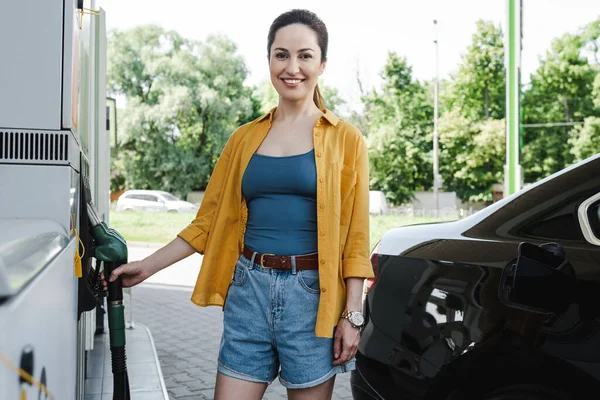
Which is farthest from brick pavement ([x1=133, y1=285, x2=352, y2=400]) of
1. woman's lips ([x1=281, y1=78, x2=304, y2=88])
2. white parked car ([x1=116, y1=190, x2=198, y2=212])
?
white parked car ([x1=116, y1=190, x2=198, y2=212])

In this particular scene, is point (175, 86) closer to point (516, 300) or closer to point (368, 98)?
point (368, 98)

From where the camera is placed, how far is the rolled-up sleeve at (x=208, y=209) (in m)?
2.52

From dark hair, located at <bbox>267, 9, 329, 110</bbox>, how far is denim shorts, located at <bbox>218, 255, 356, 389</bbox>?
711 millimetres

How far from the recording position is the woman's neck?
246 centimetres

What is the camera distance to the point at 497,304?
2635 mm

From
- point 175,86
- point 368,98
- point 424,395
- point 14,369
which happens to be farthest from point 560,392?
point 368,98

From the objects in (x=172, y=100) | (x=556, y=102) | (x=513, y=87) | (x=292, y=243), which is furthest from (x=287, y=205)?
(x=172, y=100)

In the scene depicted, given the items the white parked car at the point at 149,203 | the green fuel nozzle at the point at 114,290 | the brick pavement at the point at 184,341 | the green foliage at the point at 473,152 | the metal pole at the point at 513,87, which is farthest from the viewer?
the green foliage at the point at 473,152

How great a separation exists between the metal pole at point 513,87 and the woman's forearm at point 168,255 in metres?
7.67

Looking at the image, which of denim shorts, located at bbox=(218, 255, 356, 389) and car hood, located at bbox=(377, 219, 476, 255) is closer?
denim shorts, located at bbox=(218, 255, 356, 389)

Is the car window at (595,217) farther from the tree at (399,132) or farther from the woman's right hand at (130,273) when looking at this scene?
the tree at (399,132)

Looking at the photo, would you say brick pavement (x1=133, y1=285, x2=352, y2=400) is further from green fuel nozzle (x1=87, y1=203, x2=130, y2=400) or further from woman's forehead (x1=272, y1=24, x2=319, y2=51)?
woman's forehead (x1=272, y1=24, x2=319, y2=51)

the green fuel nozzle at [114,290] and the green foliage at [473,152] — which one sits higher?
the green foliage at [473,152]

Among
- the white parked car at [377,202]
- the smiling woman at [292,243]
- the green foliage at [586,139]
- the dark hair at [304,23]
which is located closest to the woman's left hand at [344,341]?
the smiling woman at [292,243]
